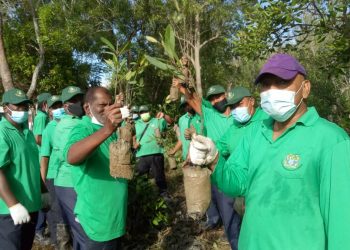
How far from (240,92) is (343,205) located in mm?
2809

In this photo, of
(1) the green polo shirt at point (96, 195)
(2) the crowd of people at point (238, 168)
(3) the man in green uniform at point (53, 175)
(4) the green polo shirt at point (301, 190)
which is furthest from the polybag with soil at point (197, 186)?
(3) the man in green uniform at point (53, 175)

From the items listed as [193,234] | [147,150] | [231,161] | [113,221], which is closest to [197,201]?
[231,161]

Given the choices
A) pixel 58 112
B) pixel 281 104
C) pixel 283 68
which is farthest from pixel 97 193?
pixel 58 112

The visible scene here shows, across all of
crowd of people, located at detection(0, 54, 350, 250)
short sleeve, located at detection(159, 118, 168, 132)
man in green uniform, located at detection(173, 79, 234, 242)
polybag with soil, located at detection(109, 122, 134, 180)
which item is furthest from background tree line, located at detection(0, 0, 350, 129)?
polybag with soil, located at detection(109, 122, 134, 180)

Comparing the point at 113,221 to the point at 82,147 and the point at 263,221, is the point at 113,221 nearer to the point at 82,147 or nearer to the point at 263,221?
the point at 82,147

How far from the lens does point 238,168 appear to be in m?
2.05

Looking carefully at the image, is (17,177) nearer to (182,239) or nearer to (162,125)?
(182,239)

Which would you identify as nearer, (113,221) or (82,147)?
(82,147)

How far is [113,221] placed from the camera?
277 cm

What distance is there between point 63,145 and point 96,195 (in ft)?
5.72

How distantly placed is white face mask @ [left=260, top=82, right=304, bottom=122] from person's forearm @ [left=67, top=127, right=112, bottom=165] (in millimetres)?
979

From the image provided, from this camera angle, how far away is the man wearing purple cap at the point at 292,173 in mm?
1555

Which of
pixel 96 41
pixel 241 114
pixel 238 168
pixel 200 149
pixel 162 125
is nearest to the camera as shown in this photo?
pixel 200 149

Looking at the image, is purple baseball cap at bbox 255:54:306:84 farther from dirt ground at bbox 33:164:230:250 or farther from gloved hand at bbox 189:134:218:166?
dirt ground at bbox 33:164:230:250
